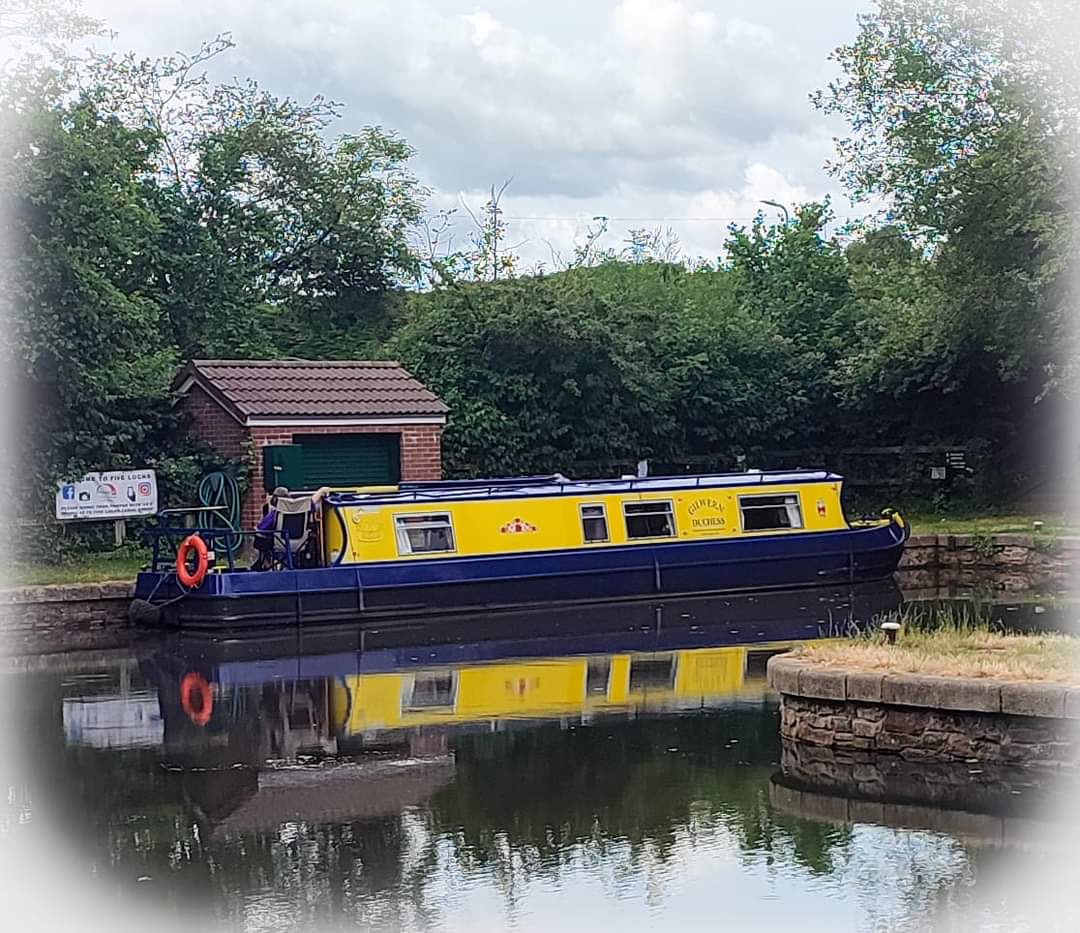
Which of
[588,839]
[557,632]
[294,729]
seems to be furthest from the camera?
[557,632]

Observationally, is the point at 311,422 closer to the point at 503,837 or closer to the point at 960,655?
the point at 960,655

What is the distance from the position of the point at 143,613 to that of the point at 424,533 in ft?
10.3

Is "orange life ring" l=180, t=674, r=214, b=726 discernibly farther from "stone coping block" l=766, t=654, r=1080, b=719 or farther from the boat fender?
"stone coping block" l=766, t=654, r=1080, b=719

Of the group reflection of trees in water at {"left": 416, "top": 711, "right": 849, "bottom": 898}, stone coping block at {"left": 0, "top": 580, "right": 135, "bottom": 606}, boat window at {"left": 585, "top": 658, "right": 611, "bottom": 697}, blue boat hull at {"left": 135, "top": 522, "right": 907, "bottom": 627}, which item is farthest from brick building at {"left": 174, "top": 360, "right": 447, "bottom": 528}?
reflection of trees in water at {"left": 416, "top": 711, "right": 849, "bottom": 898}

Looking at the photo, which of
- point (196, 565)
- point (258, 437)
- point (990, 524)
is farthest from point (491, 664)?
point (990, 524)

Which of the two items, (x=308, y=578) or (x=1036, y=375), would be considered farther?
(x=1036, y=375)

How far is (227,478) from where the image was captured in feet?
65.3

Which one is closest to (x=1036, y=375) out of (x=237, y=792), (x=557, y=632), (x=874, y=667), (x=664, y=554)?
(x=664, y=554)

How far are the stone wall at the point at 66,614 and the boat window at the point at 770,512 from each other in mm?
7233

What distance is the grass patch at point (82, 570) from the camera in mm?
17906

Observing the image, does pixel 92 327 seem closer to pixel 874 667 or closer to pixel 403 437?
pixel 403 437

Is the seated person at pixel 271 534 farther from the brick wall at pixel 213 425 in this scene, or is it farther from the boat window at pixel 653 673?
the boat window at pixel 653 673

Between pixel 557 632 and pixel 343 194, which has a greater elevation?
pixel 343 194

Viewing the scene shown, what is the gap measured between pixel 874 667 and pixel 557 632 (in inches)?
282
